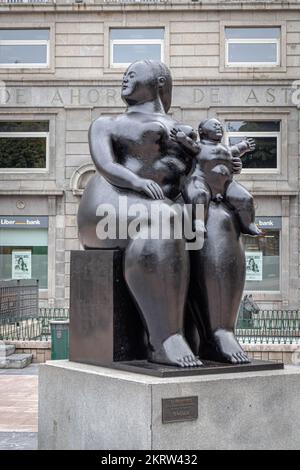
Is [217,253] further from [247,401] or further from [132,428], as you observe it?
[132,428]

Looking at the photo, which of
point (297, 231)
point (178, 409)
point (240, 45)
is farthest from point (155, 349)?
point (240, 45)

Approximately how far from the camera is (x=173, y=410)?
12.5ft

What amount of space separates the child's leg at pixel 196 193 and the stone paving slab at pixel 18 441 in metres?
2.48

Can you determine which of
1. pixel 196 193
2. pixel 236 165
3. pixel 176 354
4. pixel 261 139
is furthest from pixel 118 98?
pixel 176 354

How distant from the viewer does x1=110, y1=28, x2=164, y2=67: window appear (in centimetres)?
2427

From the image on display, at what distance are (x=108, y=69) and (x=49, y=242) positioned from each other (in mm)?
6053

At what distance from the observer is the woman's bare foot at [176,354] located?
4137 mm

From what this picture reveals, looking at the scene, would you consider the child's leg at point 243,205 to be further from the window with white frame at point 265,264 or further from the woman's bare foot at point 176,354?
the window with white frame at point 265,264

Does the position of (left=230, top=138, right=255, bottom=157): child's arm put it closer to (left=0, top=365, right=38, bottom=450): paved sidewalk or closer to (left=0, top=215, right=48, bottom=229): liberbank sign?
(left=0, top=365, right=38, bottom=450): paved sidewalk

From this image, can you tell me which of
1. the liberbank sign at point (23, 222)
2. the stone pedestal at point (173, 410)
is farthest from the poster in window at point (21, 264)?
the stone pedestal at point (173, 410)

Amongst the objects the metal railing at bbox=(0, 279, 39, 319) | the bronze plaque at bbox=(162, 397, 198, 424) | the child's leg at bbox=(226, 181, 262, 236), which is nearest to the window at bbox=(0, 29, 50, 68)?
the metal railing at bbox=(0, 279, 39, 319)

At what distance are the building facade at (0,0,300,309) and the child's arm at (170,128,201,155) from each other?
1885 cm

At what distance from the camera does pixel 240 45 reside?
2406 cm

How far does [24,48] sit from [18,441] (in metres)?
20.2
